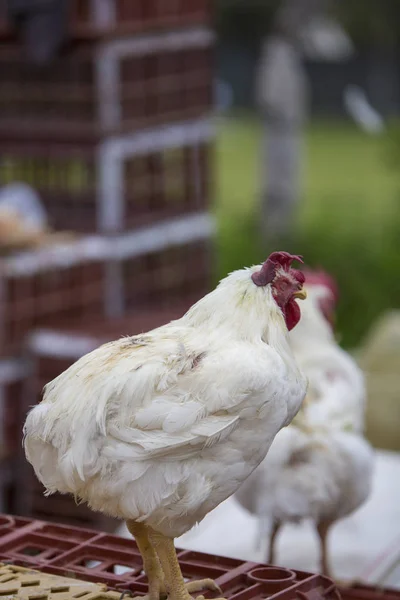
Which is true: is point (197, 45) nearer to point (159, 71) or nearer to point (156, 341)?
point (159, 71)

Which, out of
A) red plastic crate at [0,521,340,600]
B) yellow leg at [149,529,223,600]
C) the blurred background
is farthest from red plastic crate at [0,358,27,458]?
yellow leg at [149,529,223,600]

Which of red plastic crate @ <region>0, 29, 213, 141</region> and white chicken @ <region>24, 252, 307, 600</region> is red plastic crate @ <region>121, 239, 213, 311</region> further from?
white chicken @ <region>24, 252, 307, 600</region>

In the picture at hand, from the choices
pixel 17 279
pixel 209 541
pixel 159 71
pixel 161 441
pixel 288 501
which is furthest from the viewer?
pixel 159 71

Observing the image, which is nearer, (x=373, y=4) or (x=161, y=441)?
(x=161, y=441)

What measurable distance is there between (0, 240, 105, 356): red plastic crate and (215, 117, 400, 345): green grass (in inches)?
151

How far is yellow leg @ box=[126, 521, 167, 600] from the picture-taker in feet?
9.52

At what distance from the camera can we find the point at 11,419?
18.5 feet

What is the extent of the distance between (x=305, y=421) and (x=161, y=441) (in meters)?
1.31

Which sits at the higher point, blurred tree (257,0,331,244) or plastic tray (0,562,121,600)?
blurred tree (257,0,331,244)

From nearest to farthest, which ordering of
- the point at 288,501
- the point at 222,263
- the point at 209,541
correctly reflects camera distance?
the point at 288,501, the point at 209,541, the point at 222,263

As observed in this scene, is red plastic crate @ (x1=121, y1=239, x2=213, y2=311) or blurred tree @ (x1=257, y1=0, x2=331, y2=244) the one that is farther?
blurred tree @ (x1=257, y1=0, x2=331, y2=244)

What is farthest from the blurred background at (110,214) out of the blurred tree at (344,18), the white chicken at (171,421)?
the blurred tree at (344,18)

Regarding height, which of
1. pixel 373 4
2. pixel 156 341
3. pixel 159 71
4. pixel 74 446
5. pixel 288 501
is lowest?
pixel 288 501

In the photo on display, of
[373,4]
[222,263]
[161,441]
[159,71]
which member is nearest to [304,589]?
[161,441]
